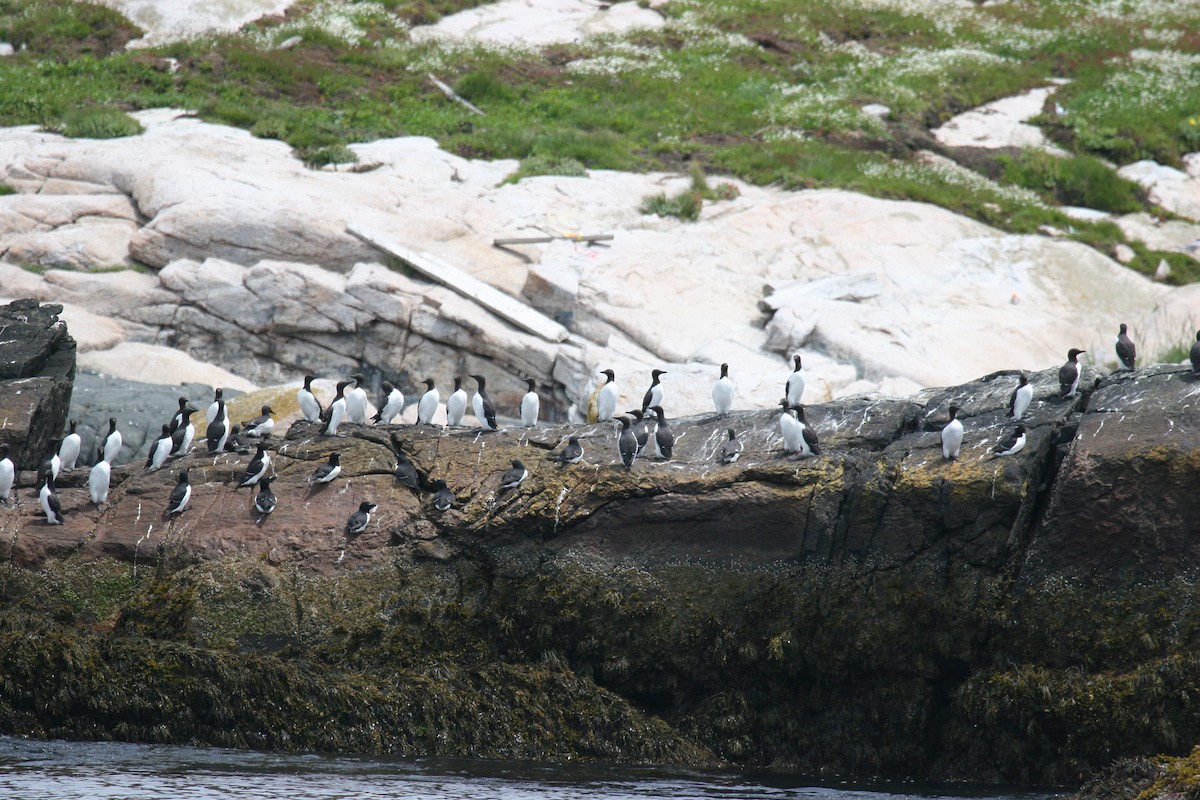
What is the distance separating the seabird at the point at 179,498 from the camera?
57.1ft

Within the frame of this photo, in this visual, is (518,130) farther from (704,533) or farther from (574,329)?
(704,533)

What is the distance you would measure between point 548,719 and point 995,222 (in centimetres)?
2311

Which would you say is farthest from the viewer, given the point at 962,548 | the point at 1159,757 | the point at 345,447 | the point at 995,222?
the point at 995,222

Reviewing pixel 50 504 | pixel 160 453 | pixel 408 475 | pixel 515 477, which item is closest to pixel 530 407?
pixel 408 475

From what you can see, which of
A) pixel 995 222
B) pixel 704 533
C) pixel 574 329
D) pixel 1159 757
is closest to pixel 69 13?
pixel 574 329

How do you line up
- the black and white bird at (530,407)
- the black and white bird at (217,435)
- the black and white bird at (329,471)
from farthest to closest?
the black and white bird at (530,407)
the black and white bird at (217,435)
the black and white bird at (329,471)

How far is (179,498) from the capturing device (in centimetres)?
1738

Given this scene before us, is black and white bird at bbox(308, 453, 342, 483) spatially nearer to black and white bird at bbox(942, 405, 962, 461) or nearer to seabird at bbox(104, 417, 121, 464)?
seabird at bbox(104, 417, 121, 464)

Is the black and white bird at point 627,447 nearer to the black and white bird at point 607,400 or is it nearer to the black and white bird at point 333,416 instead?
the black and white bird at point 333,416

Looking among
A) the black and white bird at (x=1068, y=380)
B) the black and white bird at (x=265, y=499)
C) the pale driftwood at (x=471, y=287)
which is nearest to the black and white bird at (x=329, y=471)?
the black and white bird at (x=265, y=499)

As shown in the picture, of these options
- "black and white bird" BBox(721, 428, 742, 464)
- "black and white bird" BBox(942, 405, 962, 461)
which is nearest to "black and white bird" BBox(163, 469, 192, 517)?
"black and white bird" BBox(721, 428, 742, 464)

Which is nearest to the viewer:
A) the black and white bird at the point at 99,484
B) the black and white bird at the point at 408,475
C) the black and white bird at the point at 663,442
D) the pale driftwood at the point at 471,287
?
the black and white bird at the point at 663,442

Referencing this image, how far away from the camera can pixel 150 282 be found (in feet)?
94.4

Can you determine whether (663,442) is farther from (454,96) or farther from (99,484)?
(454,96)
